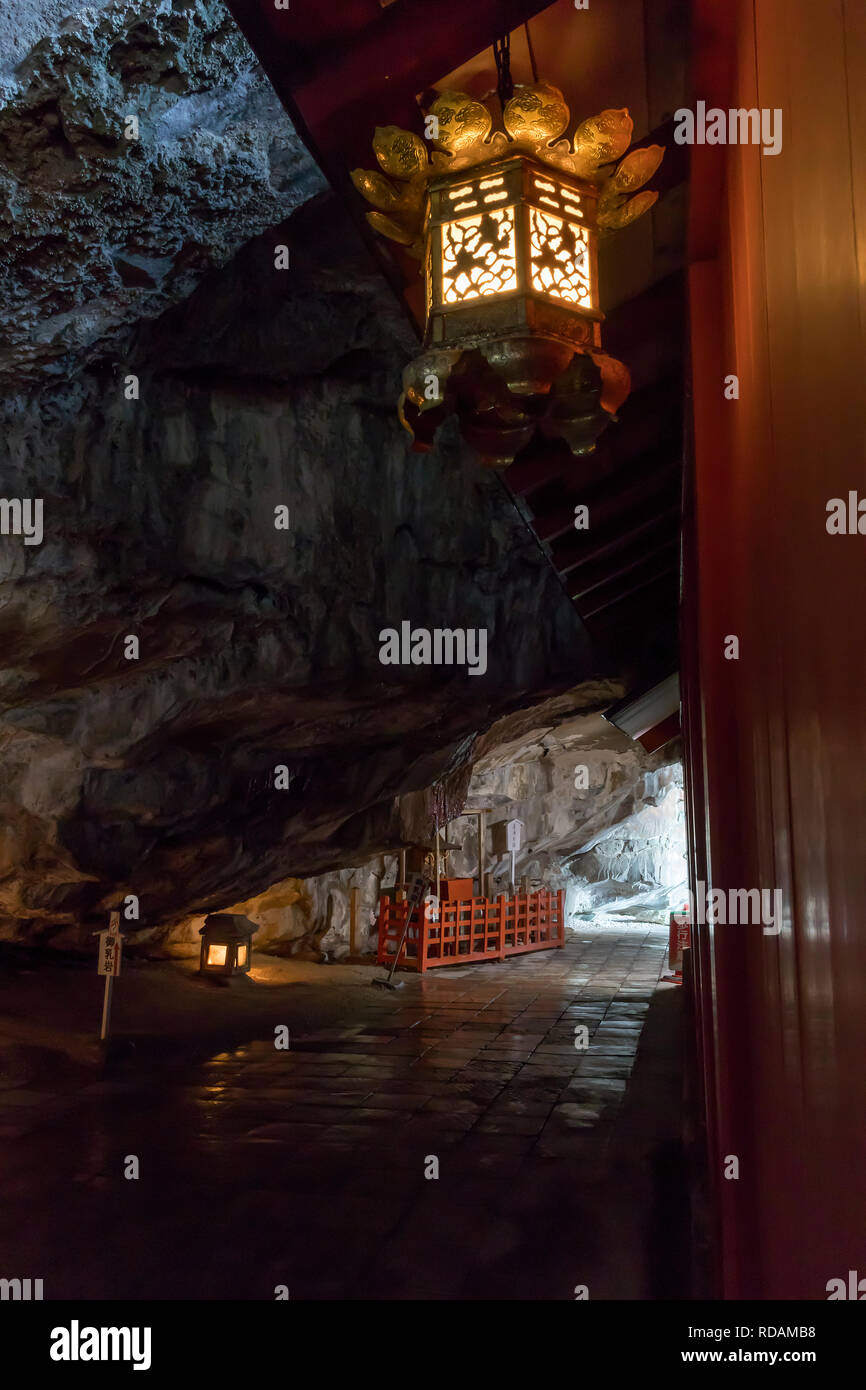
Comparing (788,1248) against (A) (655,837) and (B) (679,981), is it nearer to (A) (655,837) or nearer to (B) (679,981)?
(B) (679,981)

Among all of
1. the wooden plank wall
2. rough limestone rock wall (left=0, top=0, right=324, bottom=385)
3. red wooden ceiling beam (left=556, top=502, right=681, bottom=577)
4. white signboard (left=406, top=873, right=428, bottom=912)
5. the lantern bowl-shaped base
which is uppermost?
rough limestone rock wall (left=0, top=0, right=324, bottom=385)

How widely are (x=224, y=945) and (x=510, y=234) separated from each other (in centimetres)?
1083

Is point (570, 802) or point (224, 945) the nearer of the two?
point (224, 945)

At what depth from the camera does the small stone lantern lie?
1199 centimetres

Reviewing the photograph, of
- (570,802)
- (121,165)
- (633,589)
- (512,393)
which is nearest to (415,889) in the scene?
(633,589)

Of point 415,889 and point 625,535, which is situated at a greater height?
point 625,535

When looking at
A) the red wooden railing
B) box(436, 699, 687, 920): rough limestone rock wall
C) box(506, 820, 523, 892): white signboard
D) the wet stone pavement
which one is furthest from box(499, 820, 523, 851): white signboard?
the wet stone pavement

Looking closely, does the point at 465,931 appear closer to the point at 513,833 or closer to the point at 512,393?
the point at 513,833

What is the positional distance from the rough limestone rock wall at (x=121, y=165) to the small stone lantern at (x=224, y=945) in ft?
27.4

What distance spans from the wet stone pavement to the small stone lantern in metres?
2.89

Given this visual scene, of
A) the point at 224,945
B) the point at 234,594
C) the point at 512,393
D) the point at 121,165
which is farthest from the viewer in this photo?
the point at 224,945

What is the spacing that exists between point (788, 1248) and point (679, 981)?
39.1 feet

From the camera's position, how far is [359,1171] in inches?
211

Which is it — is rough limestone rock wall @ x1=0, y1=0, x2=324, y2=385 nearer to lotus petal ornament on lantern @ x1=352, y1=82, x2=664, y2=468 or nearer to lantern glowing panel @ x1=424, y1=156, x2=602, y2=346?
lotus petal ornament on lantern @ x1=352, y1=82, x2=664, y2=468
